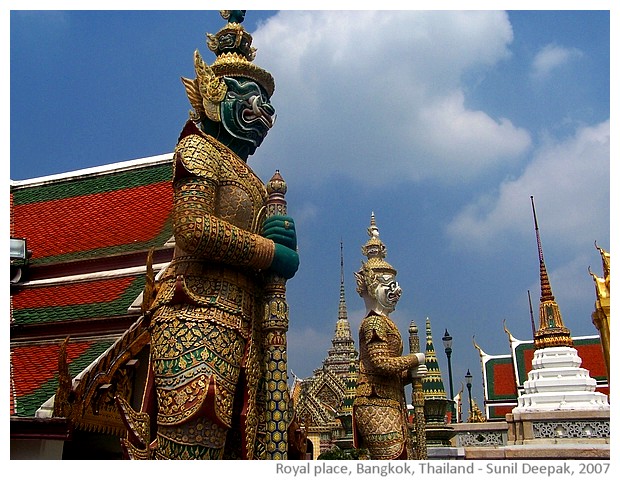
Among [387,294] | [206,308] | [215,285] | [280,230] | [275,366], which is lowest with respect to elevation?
[275,366]

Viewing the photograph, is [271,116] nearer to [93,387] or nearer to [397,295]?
[93,387]

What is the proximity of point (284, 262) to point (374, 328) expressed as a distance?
11.3ft

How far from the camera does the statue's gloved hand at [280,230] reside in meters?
5.15

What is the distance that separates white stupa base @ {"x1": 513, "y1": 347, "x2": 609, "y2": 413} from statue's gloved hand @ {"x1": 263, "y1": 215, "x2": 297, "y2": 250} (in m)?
8.71

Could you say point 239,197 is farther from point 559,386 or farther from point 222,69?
point 559,386

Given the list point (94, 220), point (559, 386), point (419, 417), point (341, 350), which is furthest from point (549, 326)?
point (341, 350)

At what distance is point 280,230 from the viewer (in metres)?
5.16

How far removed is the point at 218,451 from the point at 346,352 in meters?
27.8

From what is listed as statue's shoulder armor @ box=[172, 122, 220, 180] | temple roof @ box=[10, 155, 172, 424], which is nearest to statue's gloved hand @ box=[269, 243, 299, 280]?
statue's shoulder armor @ box=[172, 122, 220, 180]

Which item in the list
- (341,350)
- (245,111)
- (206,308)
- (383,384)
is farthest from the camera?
(341,350)

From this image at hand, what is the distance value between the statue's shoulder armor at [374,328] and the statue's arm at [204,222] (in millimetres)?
3597

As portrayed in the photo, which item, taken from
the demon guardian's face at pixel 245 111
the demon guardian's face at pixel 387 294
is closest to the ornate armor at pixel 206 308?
the demon guardian's face at pixel 245 111

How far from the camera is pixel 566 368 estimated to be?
1275cm
